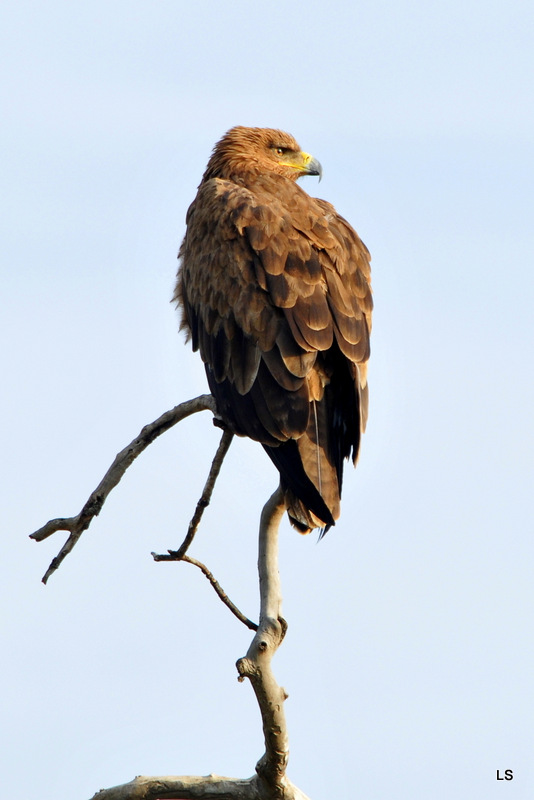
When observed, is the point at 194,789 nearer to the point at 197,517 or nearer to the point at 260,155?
the point at 197,517

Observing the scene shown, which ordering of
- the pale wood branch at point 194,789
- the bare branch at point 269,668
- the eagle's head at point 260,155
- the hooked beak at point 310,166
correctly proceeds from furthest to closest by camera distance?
the hooked beak at point 310,166 → the eagle's head at point 260,155 → the pale wood branch at point 194,789 → the bare branch at point 269,668

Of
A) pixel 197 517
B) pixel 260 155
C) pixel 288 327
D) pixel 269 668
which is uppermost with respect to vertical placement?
pixel 260 155

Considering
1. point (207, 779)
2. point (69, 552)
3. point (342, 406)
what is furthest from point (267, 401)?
point (207, 779)

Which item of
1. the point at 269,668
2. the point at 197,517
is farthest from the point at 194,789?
the point at 197,517

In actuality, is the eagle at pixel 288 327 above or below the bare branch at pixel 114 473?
above

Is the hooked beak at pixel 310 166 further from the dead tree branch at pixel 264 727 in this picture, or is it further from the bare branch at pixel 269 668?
the bare branch at pixel 269 668

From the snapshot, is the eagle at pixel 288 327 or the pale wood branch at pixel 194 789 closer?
the pale wood branch at pixel 194 789

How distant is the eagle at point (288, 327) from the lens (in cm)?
646

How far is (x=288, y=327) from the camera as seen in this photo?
670cm

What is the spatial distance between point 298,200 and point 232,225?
1.73 feet

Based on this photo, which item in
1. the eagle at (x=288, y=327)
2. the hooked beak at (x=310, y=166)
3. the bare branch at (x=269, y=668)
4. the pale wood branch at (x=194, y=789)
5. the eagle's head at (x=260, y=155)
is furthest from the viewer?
the hooked beak at (x=310, y=166)

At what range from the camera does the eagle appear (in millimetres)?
6457

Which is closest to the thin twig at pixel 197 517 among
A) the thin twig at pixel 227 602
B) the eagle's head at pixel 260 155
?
the thin twig at pixel 227 602

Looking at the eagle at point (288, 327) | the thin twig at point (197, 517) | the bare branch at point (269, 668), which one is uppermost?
the eagle at point (288, 327)
